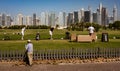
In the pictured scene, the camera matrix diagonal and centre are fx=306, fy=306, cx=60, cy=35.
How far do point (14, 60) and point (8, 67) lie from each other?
8.14 feet

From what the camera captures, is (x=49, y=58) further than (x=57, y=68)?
Yes

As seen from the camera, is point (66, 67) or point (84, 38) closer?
point (66, 67)

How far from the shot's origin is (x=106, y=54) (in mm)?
28578

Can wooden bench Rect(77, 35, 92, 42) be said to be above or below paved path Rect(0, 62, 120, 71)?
above

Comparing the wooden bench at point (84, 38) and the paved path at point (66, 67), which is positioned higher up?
the wooden bench at point (84, 38)

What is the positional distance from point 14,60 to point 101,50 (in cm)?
805

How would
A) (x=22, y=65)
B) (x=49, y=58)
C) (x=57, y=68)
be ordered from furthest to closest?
1. (x=49, y=58)
2. (x=22, y=65)
3. (x=57, y=68)

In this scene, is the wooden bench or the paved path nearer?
the paved path

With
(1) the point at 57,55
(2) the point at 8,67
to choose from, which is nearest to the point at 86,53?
(1) the point at 57,55

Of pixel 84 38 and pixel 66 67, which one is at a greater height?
pixel 84 38

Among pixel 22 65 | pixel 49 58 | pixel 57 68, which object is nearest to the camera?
pixel 57 68

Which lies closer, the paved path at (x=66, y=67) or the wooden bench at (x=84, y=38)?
the paved path at (x=66, y=67)

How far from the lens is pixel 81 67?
79.2 ft

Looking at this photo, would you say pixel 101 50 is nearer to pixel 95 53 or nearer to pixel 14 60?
pixel 95 53
